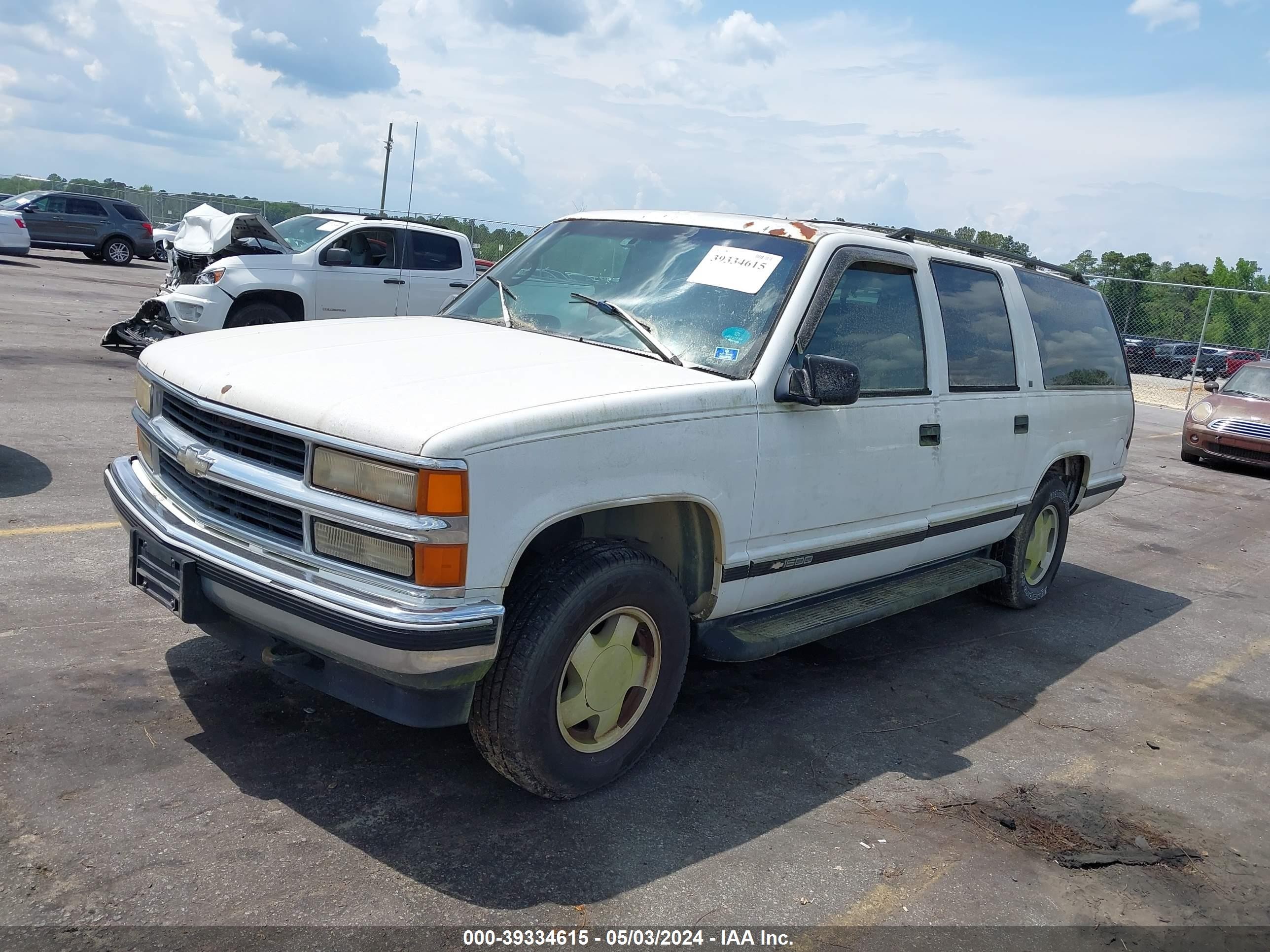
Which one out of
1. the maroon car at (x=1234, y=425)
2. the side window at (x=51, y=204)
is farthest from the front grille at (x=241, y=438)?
the side window at (x=51, y=204)

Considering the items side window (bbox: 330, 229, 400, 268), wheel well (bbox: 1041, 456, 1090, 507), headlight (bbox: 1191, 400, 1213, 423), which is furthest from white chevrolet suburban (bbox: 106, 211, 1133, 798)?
headlight (bbox: 1191, 400, 1213, 423)

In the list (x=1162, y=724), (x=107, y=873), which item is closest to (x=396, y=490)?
(x=107, y=873)

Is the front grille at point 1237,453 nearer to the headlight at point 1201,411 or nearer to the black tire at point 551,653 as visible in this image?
the headlight at point 1201,411

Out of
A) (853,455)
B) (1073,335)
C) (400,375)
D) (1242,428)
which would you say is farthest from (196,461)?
(1242,428)

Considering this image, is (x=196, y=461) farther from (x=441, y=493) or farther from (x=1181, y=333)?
(x=1181, y=333)

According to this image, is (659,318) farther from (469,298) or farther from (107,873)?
(107,873)

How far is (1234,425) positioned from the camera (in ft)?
44.5

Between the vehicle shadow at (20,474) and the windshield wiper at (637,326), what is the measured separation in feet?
12.8

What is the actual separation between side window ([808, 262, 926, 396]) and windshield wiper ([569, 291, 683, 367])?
601mm

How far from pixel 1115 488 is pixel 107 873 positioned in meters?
6.47

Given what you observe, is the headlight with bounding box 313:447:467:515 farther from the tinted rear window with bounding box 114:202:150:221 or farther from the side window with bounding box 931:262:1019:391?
the tinted rear window with bounding box 114:202:150:221

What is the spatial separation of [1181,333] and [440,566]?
26555 millimetres

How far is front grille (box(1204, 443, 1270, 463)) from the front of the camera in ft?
43.9

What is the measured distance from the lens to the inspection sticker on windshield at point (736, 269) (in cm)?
431
